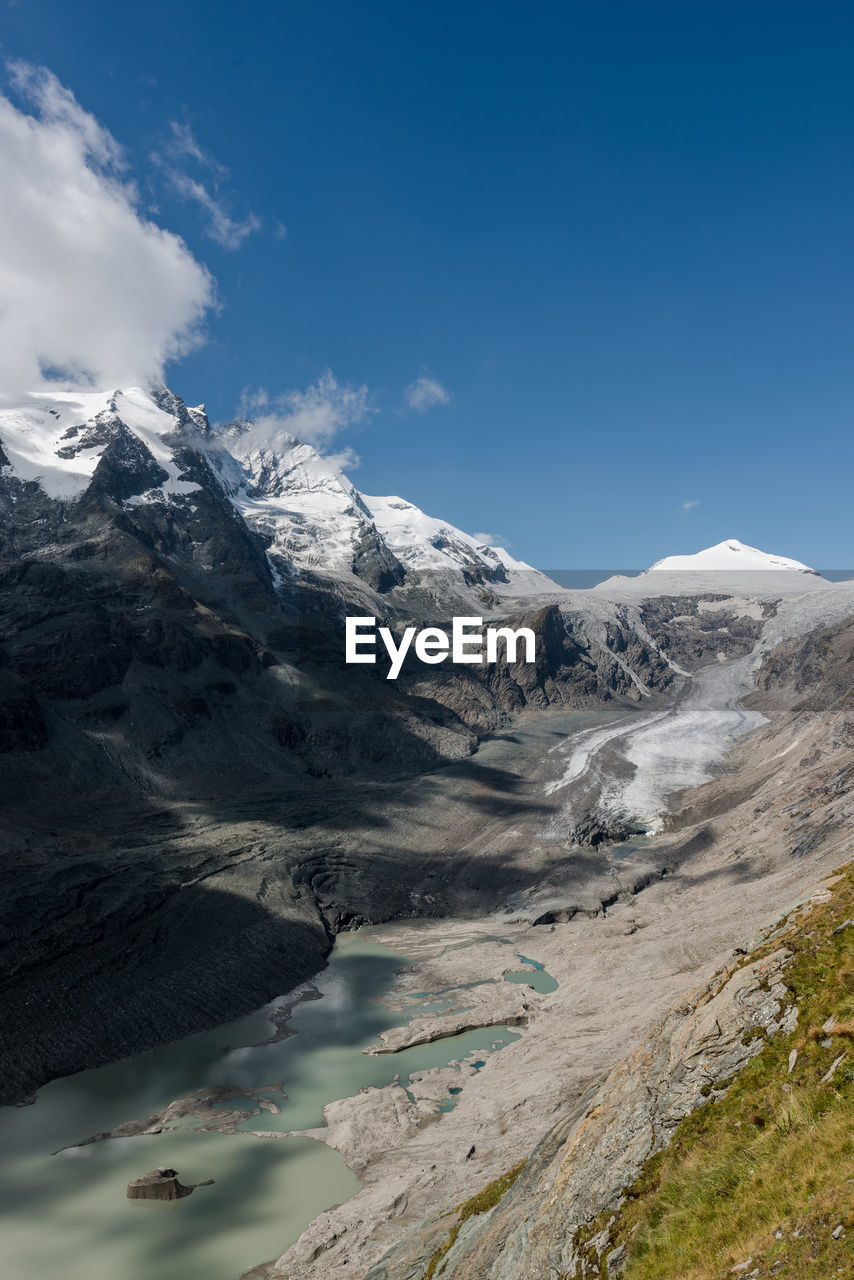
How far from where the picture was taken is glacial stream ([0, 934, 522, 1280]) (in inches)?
1036

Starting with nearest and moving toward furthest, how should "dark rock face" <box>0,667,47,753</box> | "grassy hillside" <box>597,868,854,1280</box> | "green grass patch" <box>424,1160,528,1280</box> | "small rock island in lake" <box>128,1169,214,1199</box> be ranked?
"grassy hillside" <box>597,868,854,1280</box> → "green grass patch" <box>424,1160,528,1280</box> → "small rock island in lake" <box>128,1169,214,1199</box> → "dark rock face" <box>0,667,47,753</box>

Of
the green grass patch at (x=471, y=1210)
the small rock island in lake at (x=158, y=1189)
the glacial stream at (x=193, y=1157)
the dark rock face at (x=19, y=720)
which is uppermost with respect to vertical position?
the dark rock face at (x=19, y=720)

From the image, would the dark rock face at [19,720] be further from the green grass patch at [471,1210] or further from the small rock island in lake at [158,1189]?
the green grass patch at [471,1210]

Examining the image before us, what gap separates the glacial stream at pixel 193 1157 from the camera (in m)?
26.3

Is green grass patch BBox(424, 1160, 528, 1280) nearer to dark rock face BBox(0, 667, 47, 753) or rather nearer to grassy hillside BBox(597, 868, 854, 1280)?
grassy hillside BBox(597, 868, 854, 1280)

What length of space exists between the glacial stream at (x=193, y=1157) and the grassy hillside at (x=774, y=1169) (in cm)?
2183

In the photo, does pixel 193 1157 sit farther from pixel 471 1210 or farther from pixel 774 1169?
pixel 774 1169

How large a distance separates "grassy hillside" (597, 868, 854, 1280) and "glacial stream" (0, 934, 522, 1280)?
71.6 ft

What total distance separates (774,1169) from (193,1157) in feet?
104

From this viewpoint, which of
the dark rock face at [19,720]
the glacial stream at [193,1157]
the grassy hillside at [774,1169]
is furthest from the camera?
the dark rock face at [19,720]

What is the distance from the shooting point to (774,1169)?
32.7 feet

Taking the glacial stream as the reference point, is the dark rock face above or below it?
above

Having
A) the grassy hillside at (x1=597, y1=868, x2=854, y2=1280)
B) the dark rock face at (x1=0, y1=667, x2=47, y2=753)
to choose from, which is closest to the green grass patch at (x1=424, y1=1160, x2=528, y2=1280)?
the grassy hillside at (x1=597, y1=868, x2=854, y2=1280)

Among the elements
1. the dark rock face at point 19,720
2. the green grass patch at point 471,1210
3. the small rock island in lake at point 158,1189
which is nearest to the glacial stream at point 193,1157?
the small rock island in lake at point 158,1189
